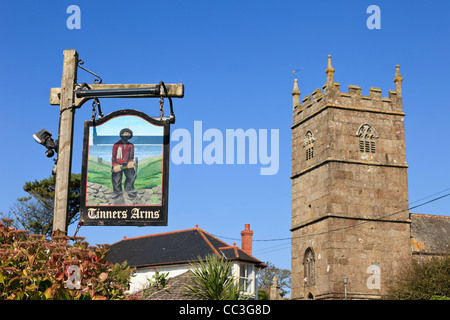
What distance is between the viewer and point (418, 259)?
4650 centimetres

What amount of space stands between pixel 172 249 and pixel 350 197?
54.2 ft

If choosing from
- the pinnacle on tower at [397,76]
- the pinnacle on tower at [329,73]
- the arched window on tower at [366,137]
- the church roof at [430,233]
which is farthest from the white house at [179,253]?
the pinnacle on tower at [397,76]

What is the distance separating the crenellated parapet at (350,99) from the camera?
154 ft

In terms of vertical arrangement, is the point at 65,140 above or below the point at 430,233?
below

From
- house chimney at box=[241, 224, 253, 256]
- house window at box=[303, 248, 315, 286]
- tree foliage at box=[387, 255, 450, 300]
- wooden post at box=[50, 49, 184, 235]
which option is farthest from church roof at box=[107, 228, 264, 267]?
wooden post at box=[50, 49, 184, 235]

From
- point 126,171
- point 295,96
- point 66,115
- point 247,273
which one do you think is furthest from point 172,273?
point 126,171

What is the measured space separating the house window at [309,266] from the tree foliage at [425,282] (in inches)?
231

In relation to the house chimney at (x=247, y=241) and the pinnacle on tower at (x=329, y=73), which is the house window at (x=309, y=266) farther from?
the pinnacle on tower at (x=329, y=73)

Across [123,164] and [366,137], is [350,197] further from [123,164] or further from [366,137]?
[123,164]

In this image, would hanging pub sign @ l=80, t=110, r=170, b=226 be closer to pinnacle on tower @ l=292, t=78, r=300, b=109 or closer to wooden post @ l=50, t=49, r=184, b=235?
wooden post @ l=50, t=49, r=184, b=235

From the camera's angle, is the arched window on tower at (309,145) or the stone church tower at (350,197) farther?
the arched window on tower at (309,145)

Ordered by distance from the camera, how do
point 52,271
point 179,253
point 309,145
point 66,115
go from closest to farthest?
point 52,271 → point 66,115 → point 309,145 → point 179,253

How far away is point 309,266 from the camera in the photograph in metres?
46.8
